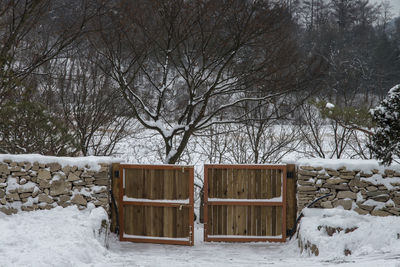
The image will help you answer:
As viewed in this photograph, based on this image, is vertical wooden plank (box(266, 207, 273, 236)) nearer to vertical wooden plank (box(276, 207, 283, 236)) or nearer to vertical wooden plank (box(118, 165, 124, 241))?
vertical wooden plank (box(276, 207, 283, 236))

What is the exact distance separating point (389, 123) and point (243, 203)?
313cm

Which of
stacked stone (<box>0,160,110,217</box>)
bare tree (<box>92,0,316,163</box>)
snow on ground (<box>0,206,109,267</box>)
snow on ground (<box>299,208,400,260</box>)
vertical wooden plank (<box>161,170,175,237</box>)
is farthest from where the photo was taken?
bare tree (<box>92,0,316,163</box>)

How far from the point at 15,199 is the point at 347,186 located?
614cm

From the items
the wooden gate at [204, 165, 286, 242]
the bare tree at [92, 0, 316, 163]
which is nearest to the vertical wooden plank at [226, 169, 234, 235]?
the wooden gate at [204, 165, 286, 242]

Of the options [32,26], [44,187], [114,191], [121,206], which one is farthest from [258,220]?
[32,26]

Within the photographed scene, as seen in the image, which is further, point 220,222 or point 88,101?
point 88,101

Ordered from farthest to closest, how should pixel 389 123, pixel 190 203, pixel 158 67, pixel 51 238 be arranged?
pixel 158 67
pixel 190 203
pixel 389 123
pixel 51 238

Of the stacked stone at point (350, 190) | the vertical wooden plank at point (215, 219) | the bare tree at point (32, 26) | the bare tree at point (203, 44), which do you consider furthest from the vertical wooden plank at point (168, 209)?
the bare tree at point (32, 26)

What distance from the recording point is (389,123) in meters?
5.50

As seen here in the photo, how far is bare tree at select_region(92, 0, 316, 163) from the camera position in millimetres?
9484

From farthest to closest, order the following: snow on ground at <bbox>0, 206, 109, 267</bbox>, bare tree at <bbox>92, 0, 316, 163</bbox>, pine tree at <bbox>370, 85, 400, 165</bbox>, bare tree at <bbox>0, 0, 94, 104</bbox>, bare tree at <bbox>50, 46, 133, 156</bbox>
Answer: bare tree at <bbox>50, 46, 133, 156</bbox>
bare tree at <bbox>92, 0, 316, 163</bbox>
bare tree at <bbox>0, 0, 94, 104</bbox>
pine tree at <bbox>370, 85, 400, 165</bbox>
snow on ground at <bbox>0, 206, 109, 267</bbox>

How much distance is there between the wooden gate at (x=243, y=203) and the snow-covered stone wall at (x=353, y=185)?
0.56 meters

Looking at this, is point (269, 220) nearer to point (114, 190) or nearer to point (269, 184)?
point (269, 184)

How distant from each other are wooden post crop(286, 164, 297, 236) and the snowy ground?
0.44 meters
